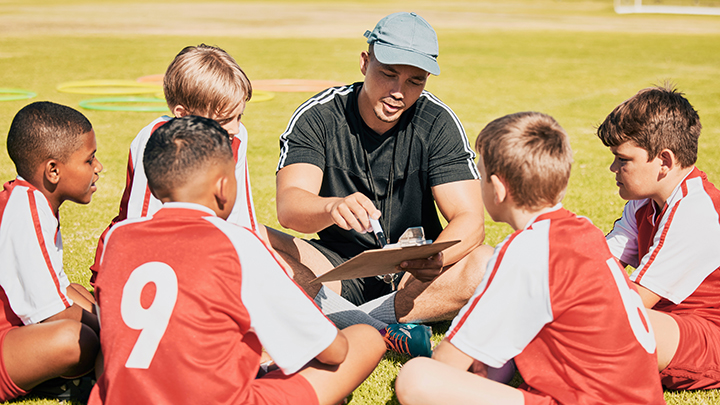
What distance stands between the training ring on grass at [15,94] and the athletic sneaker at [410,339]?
30.7ft

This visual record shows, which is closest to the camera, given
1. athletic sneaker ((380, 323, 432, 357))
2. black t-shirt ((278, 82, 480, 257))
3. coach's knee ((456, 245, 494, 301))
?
athletic sneaker ((380, 323, 432, 357))

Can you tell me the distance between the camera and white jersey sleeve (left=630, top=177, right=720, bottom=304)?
2908mm

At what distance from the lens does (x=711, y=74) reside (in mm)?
16391

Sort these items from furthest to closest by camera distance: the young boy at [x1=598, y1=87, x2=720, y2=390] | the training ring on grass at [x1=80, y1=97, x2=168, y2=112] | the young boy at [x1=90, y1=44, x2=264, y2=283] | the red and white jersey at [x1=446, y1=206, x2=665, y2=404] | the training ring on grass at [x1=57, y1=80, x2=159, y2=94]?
the training ring on grass at [x1=57, y1=80, x2=159, y2=94]
the training ring on grass at [x1=80, y1=97, x2=168, y2=112]
the young boy at [x1=90, y1=44, x2=264, y2=283]
the young boy at [x1=598, y1=87, x2=720, y2=390]
the red and white jersey at [x1=446, y1=206, x2=665, y2=404]

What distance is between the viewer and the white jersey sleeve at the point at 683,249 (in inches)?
114

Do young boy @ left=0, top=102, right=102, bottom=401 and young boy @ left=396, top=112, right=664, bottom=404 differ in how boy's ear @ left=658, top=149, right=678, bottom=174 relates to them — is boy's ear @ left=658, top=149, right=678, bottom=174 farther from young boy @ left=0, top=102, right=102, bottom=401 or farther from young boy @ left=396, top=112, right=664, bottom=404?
young boy @ left=0, top=102, right=102, bottom=401

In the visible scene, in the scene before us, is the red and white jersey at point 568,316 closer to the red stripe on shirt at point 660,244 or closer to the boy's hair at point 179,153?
the red stripe on shirt at point 660,244

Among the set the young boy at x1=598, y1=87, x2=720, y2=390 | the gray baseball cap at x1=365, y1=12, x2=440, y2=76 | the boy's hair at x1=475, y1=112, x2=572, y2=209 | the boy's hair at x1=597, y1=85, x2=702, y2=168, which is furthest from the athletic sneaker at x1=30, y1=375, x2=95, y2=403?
the boy's hair at x1=597, y1=85, x2=702, y2=168

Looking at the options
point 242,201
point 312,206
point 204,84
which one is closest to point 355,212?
point 312,206

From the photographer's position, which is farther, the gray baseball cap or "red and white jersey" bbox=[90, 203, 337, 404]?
the gray baseball cap

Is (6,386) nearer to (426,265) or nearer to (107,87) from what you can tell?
(426,265)

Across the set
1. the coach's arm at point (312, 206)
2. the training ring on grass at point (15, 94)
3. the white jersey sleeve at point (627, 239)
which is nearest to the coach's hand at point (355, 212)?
the coach's arm at point (312, 206)

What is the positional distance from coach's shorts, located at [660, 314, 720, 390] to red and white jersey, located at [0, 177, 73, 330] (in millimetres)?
2745

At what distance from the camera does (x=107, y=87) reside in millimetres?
13672
